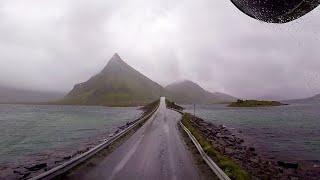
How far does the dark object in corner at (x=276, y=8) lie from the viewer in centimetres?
611

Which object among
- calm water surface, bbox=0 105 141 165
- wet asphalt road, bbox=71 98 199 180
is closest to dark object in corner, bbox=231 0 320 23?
wet asphalt road, bbox=71 98 199 180

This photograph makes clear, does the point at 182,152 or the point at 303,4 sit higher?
the point at 303,4

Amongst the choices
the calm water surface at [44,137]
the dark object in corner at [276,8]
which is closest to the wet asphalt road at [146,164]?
the calm water surface at [44,137]

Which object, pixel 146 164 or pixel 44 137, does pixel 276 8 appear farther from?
pixel 44 137

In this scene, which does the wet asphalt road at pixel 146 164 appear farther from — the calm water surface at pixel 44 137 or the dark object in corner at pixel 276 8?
the dark object in corner at pixel 276 8

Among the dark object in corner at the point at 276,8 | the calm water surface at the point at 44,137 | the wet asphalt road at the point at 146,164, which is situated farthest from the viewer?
the calm water surface at the point at 44,137

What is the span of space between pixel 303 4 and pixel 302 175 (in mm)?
24973

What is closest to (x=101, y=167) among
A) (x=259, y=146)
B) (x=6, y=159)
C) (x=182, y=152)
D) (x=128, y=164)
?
(x=128, y=164)

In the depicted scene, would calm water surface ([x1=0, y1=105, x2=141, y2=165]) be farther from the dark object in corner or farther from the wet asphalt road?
the dark object in corner

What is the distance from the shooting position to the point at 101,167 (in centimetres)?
1947

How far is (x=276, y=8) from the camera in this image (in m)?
6.61

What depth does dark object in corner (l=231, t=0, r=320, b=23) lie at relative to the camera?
20.0ft

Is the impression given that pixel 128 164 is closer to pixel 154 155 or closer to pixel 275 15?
pixel 154 155

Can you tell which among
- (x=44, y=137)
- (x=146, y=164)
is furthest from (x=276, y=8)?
(x=44, y=137)
